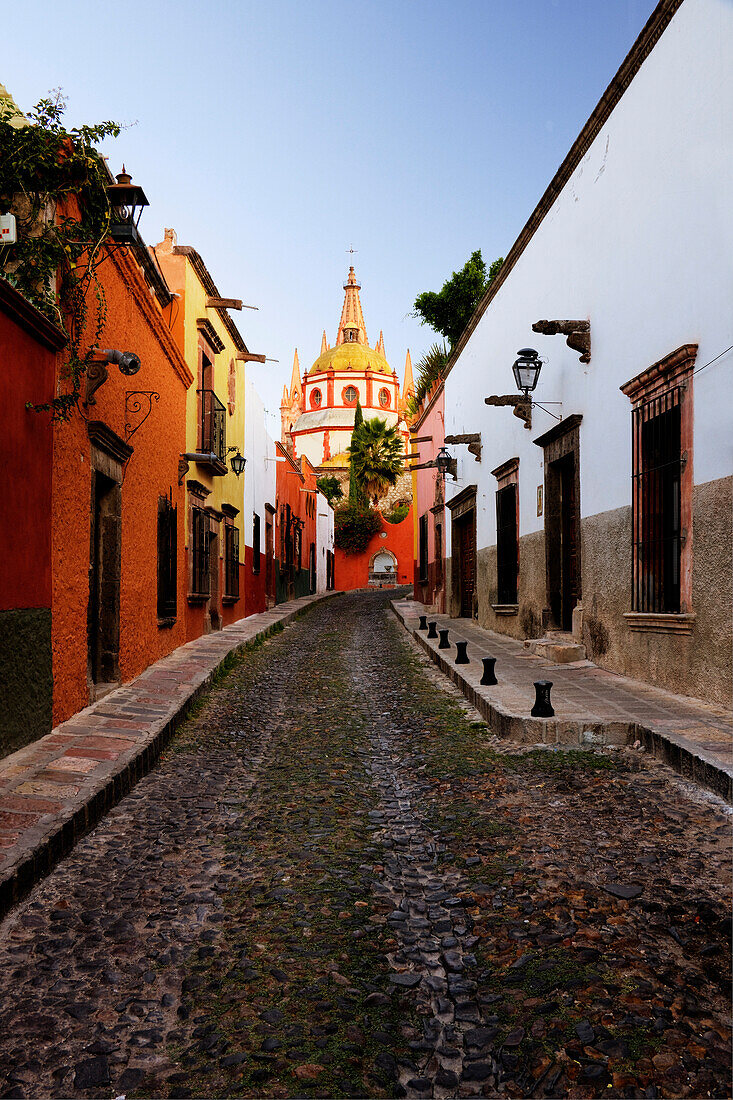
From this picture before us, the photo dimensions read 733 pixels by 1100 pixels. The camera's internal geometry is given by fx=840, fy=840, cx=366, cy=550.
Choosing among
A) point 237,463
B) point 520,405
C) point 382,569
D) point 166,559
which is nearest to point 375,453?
point 382,569

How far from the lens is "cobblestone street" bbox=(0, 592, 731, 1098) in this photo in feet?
7.07

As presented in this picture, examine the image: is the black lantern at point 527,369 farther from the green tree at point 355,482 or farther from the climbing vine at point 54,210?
the green tree at point 355,482

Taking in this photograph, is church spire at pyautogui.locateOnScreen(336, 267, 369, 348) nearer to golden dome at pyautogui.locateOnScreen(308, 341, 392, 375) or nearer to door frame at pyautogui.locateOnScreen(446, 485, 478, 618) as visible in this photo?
golden dome at pyautogui.locateOnScreen(308, 341, 392, 375)

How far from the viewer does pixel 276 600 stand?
79.6ft

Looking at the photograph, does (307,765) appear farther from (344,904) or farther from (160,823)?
(344,904)

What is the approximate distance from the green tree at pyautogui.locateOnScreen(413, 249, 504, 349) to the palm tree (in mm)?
18115

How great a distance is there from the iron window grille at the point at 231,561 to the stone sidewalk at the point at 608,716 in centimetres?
765

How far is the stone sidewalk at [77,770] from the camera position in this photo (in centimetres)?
348

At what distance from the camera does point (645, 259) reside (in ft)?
→ 23.5

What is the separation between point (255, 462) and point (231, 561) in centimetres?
456

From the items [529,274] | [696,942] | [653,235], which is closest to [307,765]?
[696,942]

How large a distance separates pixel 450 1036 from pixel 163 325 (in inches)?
347

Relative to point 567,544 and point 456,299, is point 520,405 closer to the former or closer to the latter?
point 567,544

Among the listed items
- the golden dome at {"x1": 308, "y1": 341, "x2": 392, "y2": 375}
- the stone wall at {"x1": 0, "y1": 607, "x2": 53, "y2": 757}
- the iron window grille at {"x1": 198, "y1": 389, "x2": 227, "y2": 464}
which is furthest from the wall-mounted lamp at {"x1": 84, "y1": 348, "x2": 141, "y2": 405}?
the golden dome at {"x1": 308, "y1": 341, "x2": 392, "y2": 375}
